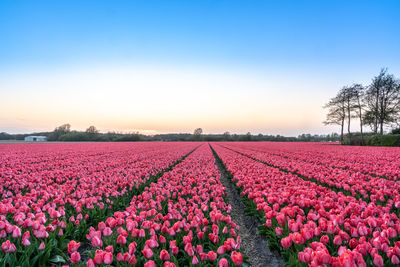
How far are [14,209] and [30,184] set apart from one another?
2.52 m

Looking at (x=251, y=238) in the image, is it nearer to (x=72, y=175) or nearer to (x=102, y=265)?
(x=102, y=265)

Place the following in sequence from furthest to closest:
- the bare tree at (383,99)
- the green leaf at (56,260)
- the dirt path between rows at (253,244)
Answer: the bare tree at (383,99) → the dirt path between rows at (253,244) → the green leaf at (56,260)

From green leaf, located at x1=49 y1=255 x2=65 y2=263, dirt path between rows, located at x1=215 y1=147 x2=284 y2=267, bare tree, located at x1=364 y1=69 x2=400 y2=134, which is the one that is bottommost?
dirt path between rows, located at x1=215 y1=147 x2=284 y2=267

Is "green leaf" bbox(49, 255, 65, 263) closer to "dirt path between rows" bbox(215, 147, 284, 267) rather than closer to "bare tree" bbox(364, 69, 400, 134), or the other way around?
"dirt path between rows" bbox(215, 147, 284, 267)

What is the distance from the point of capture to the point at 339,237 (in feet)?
8.57

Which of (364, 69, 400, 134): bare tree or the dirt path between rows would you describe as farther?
(364, 69, 400, 134): bare tree

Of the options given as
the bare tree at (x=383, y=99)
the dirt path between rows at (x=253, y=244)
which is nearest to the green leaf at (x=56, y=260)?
the dirt path between rows at (x=253, y=244)

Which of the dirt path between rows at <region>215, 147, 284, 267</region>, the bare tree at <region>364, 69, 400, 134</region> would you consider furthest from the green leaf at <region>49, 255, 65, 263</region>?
the bare tree at <region>364, 69, 400, 134</region>

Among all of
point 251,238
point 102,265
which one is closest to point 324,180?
point 251,238

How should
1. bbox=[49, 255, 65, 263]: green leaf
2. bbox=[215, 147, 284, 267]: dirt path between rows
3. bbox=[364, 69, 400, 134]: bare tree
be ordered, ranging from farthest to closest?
bbox=[364, 69, 400, 134]: bare tree, bbox=[215, 147, 284, 267]: dirt path between rows, bbox=[49, 255, 65, 263]: green leaf

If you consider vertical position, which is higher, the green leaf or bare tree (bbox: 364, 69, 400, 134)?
bare tree (bbox: 364, 69, 400, 134)

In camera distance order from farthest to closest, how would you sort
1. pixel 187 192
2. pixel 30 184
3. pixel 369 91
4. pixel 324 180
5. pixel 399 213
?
pixel 369 91 → pixel 324 180 → pixel 30 184 → pixel 187 192 → pixel 399 213

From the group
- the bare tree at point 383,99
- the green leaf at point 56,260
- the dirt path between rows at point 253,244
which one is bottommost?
the dirt path between rows at point 253,244

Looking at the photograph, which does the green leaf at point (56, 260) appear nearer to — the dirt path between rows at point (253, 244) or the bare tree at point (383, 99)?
the dirt path between rows at point (253, 244)
